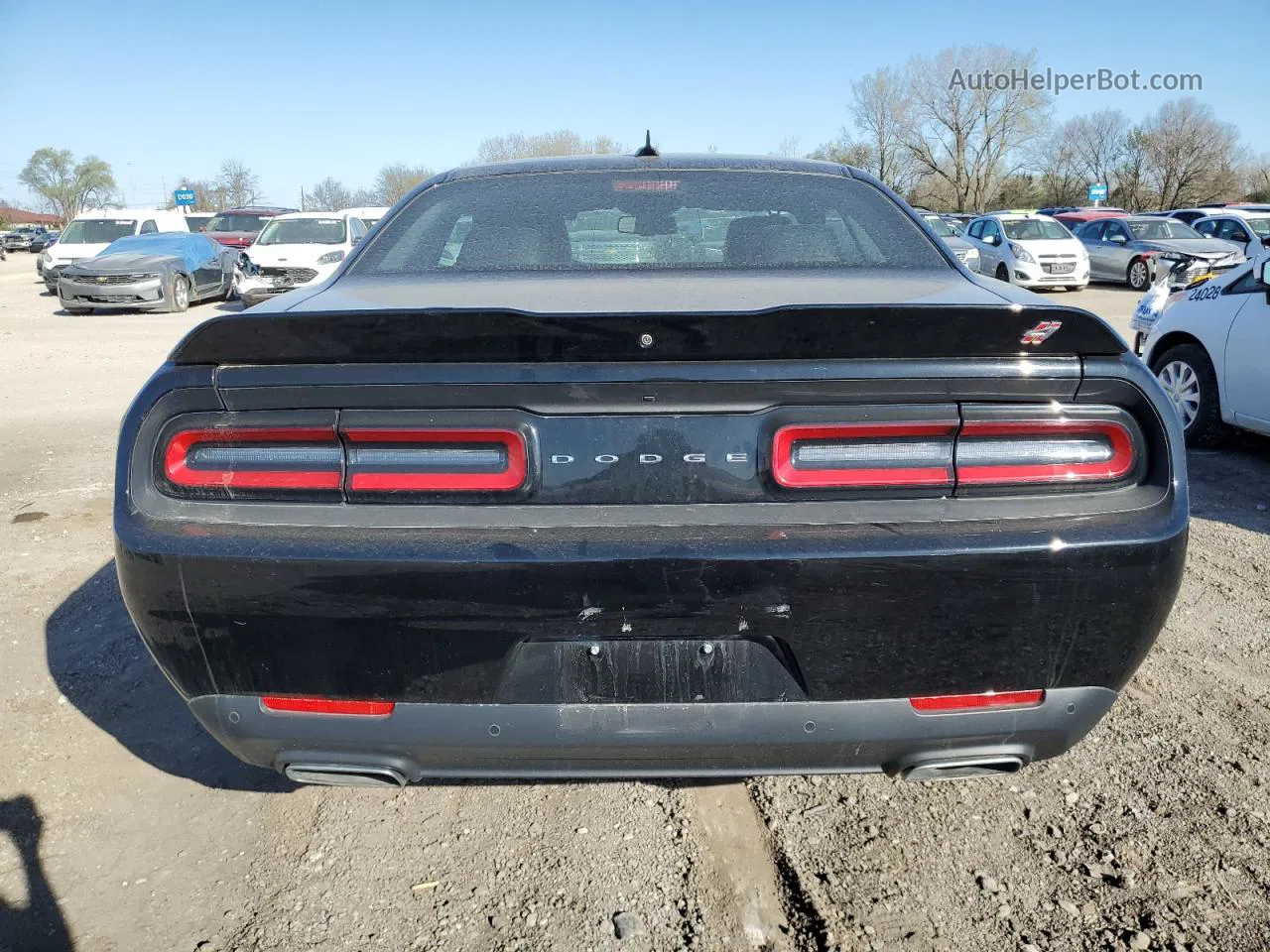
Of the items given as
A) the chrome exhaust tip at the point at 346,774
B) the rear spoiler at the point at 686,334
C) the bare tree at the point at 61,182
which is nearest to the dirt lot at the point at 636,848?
the chrome exhaust tip at the point at 346,774

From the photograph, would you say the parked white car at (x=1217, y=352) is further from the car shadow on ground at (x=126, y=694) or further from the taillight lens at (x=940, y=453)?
the car shadow on ground at (x=126, y=694)

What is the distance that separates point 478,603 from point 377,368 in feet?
1.62

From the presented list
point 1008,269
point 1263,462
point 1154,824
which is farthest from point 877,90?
point 1154,824

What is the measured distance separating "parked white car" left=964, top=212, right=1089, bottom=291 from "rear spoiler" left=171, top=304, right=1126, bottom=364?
724 inches

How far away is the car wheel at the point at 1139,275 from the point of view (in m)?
19.7

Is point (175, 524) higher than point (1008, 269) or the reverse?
higher

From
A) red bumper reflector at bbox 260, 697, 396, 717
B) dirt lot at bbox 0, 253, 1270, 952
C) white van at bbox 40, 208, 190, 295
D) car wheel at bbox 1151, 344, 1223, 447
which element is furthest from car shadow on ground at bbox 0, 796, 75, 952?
white van at bbox 40, 208, 190, 295

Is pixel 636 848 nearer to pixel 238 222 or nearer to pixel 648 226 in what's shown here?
pixel 648 226

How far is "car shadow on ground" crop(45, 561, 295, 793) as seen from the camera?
2744 millimetres

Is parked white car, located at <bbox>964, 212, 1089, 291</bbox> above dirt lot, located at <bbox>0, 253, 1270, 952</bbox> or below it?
below

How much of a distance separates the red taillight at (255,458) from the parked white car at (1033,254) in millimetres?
18904

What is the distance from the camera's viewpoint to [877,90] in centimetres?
6197

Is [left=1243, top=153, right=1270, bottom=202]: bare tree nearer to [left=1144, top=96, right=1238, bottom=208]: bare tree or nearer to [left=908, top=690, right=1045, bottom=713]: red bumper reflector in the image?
[left=1144, top=96, right=1238, bottom=208]: bare tree

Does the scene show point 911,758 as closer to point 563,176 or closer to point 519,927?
point 519,927
